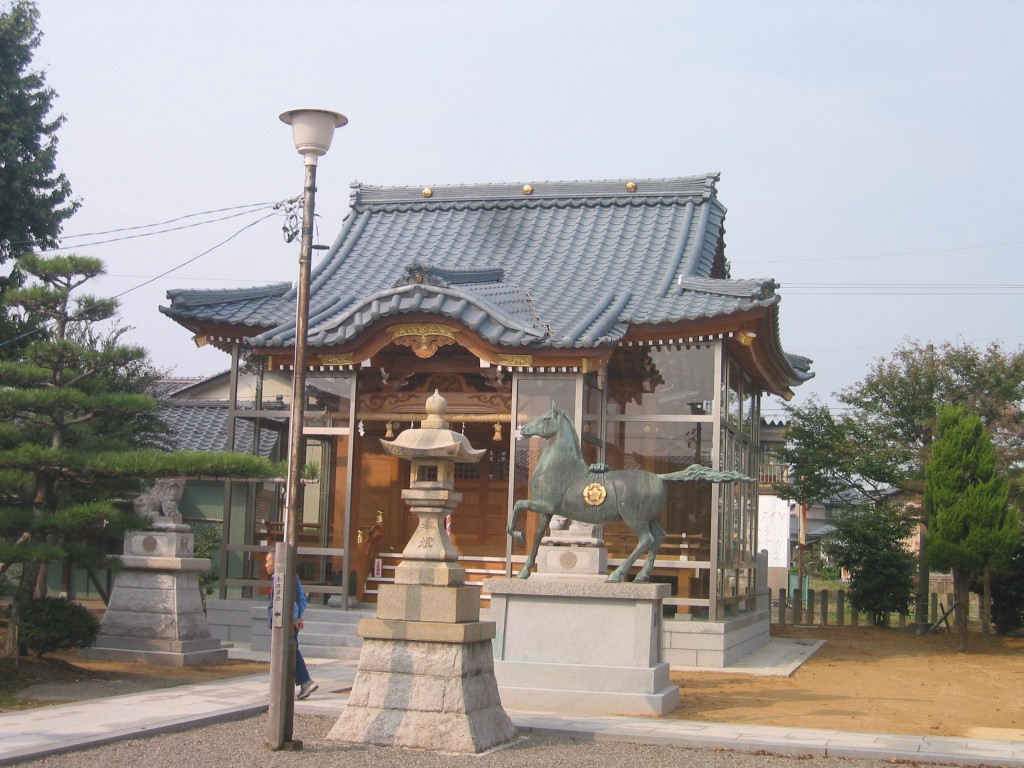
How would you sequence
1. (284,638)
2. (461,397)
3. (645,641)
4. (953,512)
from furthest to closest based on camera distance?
(953,512) < (461,397) < (645,641) < (284,638)

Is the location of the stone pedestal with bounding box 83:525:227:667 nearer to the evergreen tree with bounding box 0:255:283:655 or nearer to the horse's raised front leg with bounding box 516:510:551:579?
the evergreen tree with bounding box 0:255:283:655

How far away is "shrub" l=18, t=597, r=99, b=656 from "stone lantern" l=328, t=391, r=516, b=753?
4807mm

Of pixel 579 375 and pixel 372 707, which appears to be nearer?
pixel 372 707

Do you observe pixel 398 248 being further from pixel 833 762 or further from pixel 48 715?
pixel 833 762

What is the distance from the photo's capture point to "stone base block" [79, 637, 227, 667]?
1348 centimetres

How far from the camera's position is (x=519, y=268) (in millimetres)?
19094

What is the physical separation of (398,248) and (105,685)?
408 inches

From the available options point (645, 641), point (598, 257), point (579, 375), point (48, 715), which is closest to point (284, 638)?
point (48, 715)

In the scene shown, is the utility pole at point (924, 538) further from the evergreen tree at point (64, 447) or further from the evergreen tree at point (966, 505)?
the evergreen tree at point (64, 447)

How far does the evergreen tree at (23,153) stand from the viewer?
1606cm

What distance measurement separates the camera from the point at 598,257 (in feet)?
62.6

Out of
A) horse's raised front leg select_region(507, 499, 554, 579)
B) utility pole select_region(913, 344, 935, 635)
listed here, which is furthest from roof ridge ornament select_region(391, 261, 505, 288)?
utility pole select_region(913, 344, 935, 635)

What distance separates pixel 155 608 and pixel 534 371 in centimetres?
586

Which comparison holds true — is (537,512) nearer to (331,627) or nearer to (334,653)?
(334,653)
